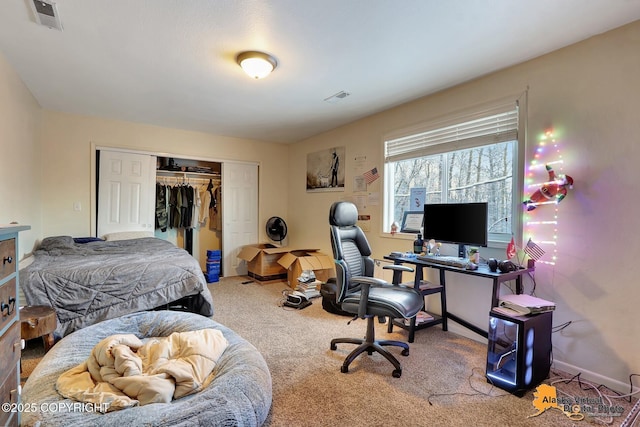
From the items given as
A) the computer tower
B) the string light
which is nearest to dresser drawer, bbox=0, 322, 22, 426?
the computer tower

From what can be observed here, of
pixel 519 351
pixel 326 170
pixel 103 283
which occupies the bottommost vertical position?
pixel 519 351

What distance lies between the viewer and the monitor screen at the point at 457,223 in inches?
96.4

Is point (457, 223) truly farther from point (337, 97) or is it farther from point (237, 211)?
point (237, 211)

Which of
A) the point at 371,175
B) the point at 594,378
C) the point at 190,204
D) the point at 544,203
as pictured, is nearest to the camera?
the point at 594,378

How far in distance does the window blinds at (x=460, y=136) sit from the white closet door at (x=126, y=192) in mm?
3578

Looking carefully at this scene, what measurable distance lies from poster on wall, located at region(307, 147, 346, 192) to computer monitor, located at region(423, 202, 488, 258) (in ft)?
5.76

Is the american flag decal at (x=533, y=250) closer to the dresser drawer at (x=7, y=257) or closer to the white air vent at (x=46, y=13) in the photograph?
the dresser drawer at (x=7, y=257)

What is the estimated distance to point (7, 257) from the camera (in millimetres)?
1127

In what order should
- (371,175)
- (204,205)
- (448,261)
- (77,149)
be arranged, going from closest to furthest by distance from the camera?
(448,261)
(371,175)
(77,149)
(204,205)

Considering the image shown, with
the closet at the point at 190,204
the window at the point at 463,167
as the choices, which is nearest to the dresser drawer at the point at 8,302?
the window at the point at 463,167

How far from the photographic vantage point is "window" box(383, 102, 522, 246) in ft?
8.56

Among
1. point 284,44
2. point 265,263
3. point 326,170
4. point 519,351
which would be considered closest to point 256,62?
point 284,44

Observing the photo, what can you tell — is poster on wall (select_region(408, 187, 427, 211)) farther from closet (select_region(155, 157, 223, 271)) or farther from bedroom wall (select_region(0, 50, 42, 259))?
bedroom wall (select_region(0, 50, 42, 259))

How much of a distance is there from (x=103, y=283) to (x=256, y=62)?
2.25 m
